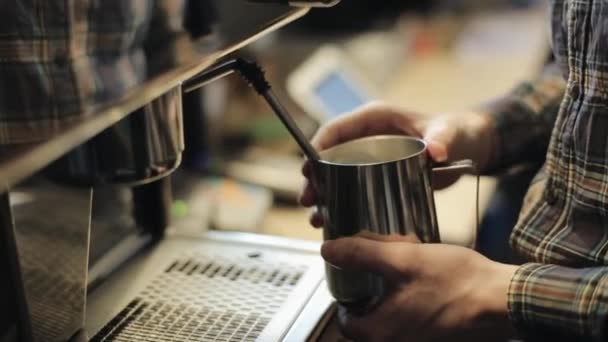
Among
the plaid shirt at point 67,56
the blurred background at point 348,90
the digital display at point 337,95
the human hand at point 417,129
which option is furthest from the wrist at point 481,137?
the digital display at point 337,95

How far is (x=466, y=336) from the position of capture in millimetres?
562

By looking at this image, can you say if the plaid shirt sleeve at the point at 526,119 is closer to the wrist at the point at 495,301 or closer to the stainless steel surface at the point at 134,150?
the wrist at the point at 495,301

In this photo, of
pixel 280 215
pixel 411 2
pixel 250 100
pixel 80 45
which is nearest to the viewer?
pixel 80 45

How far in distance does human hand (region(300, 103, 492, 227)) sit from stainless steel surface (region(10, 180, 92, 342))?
26cm

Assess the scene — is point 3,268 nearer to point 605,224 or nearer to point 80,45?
point 80,45

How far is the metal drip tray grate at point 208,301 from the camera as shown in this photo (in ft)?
1.95

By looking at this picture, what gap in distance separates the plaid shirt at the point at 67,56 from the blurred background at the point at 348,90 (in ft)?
0.18

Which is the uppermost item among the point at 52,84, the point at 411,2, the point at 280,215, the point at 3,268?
the point at 52,84

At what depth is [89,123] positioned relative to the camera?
39 centimetres

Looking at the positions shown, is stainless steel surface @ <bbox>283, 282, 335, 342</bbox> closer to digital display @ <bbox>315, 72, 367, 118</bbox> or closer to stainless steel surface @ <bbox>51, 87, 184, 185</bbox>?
stainless steel surface @ <bbox>51, 87, 184, 185</bbox>

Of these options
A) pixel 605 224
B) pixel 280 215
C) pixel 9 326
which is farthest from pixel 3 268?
pixel 280 215

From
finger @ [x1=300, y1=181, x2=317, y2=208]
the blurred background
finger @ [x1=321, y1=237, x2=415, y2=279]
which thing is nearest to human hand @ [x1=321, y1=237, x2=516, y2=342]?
finger @ [x1=321, y1=237, x2=415, y2=279]

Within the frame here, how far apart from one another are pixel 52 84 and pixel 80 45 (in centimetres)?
5

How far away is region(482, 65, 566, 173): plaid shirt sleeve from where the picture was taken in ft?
2.77
